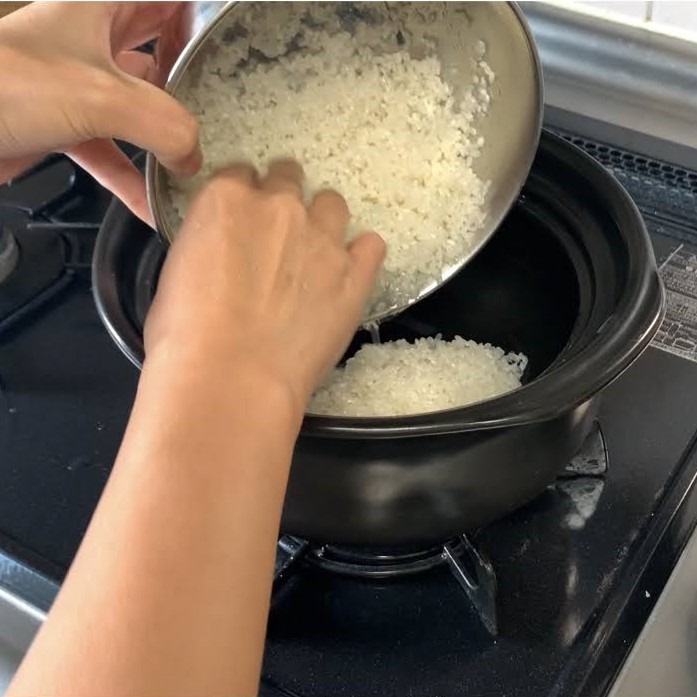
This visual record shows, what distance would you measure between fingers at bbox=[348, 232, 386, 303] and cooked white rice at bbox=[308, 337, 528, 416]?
0.34 feet

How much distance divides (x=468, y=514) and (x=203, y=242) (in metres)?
0.20

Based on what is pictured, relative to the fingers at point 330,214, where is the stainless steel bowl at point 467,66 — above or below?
above

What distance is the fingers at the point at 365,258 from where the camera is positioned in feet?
1.58

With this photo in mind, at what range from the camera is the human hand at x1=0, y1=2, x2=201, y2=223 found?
16.9 inches

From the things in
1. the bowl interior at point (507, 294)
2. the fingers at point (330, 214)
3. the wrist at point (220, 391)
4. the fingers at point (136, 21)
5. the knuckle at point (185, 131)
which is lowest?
the bowl interior at point (507, 294)

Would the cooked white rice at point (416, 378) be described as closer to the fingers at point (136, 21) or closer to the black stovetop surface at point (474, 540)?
the black stovetop surface at point (474, 540)

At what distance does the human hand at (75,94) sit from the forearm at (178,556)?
13 centimetres

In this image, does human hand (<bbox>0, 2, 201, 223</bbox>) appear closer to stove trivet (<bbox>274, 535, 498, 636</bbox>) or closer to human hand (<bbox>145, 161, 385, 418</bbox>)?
human hand (<bbox>145, 161, 385, 418</bbox>)

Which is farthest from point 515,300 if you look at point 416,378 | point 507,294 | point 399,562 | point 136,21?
point 136,21

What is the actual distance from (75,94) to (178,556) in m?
0.24


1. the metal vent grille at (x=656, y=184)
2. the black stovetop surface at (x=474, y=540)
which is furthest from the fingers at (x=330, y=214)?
the metal vent grille at (x=656, y=184)

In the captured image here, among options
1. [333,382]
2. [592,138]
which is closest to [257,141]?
[333,382]

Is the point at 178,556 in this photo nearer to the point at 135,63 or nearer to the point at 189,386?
the point at 189,386

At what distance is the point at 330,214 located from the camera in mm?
500
